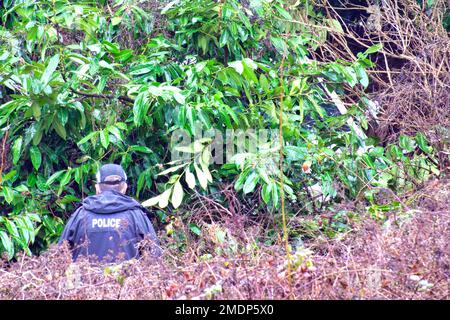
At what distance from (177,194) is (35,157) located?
1.29 meters

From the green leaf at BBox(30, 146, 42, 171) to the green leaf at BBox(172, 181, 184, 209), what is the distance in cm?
118

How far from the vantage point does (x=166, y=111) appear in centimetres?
605

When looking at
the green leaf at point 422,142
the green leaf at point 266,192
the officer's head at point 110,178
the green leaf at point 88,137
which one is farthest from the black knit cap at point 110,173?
the green leaf at point 422,142

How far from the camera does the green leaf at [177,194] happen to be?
233 inches

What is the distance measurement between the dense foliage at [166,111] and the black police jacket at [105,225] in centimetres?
25

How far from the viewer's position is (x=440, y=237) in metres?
4.20

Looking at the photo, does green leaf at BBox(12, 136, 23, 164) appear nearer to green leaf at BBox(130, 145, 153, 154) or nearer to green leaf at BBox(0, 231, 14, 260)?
green leaf at BBox(0, 231, 14, 260)

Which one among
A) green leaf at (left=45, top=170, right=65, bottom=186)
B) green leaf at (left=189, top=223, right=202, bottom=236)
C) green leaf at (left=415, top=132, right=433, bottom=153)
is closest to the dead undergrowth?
green leaf at (left=189, top=223, right=202, bottom=236)

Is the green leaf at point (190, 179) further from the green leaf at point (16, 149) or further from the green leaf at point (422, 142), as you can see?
the green leaf at point (422, 142)

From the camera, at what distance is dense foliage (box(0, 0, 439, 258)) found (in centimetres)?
602

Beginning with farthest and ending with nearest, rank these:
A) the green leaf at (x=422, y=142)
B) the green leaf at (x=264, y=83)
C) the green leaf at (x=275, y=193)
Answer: the green leaf at (x=422, y=142) → the green leaf at (x=264, y=83) → the green leaf at (x=275, y=193)

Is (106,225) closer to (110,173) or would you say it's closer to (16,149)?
(110,173)
